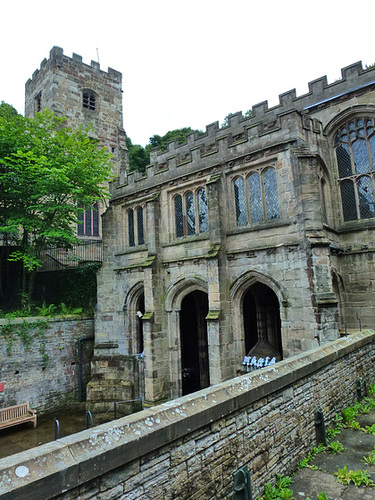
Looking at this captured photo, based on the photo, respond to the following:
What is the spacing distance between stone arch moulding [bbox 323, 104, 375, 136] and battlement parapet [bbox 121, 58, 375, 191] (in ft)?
2.12

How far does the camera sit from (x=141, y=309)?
17.0 meters

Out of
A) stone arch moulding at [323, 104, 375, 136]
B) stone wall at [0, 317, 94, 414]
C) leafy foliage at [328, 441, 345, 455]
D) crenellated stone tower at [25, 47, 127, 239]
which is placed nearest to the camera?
leafy foliage at [328, 441, 345, 455]

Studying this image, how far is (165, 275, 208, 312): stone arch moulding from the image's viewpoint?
13.6 metres

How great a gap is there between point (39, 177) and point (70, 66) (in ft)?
52.7

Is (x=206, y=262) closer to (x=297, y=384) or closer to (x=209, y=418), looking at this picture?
(x=297, y=384)

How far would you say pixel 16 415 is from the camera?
42.4 ft

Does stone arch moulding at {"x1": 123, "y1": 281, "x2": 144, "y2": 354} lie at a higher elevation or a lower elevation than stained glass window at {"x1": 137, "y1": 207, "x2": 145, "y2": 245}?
lower

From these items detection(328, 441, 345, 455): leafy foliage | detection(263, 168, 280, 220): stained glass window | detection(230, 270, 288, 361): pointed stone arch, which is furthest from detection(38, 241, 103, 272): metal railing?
detection(328, 441, 345, 455): leafy foliage

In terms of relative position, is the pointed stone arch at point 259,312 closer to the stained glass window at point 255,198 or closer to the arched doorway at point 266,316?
the arched doorway at point 266,316

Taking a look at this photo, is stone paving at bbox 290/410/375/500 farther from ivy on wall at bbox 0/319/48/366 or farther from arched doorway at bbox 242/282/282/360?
ivy on wall at bbox 0/319/48/366

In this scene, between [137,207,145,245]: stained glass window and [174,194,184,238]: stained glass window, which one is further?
[137,207,145,245]: stained glass window

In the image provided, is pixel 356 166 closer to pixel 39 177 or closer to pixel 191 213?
pixel 191 213

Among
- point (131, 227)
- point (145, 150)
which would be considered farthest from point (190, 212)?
point (145, 150)

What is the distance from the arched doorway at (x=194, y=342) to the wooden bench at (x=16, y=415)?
253 inches
